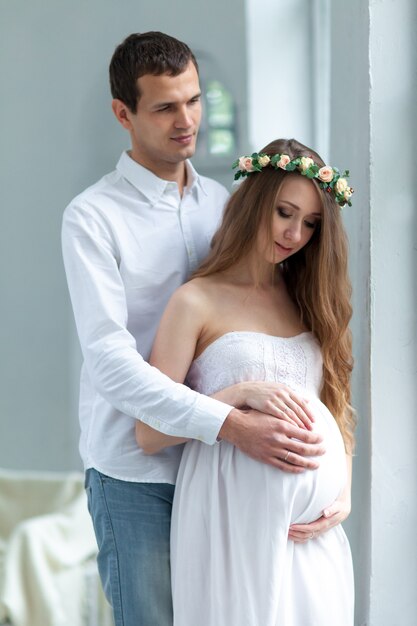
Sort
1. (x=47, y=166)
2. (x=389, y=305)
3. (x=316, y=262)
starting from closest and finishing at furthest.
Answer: (x=316, y=262) < (x=389, y=305) < (x=47, y=166)

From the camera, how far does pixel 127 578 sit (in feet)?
6.93

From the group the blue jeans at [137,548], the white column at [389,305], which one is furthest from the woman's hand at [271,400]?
the white column at [389,305]

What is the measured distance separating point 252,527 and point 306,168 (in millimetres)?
767

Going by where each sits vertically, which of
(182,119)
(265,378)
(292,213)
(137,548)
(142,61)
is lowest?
(137,548)

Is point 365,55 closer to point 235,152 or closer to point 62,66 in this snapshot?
point 235,152

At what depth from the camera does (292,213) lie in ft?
6.97

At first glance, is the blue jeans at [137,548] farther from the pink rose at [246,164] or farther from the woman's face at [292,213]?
the pink rose at [246,164]

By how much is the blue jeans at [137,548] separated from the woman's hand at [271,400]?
28cm

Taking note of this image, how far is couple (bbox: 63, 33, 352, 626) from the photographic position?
6.54ft

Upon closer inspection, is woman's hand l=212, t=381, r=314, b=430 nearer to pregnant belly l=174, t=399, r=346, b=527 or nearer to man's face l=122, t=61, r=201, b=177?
pregnant belly l=174, t=399, r=346, b=527

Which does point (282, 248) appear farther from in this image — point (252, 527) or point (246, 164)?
point (252, 527)

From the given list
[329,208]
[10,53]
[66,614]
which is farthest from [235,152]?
[329,208]

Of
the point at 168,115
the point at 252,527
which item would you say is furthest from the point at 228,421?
the point at 168,115

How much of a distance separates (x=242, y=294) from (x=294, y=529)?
52 centimetres
